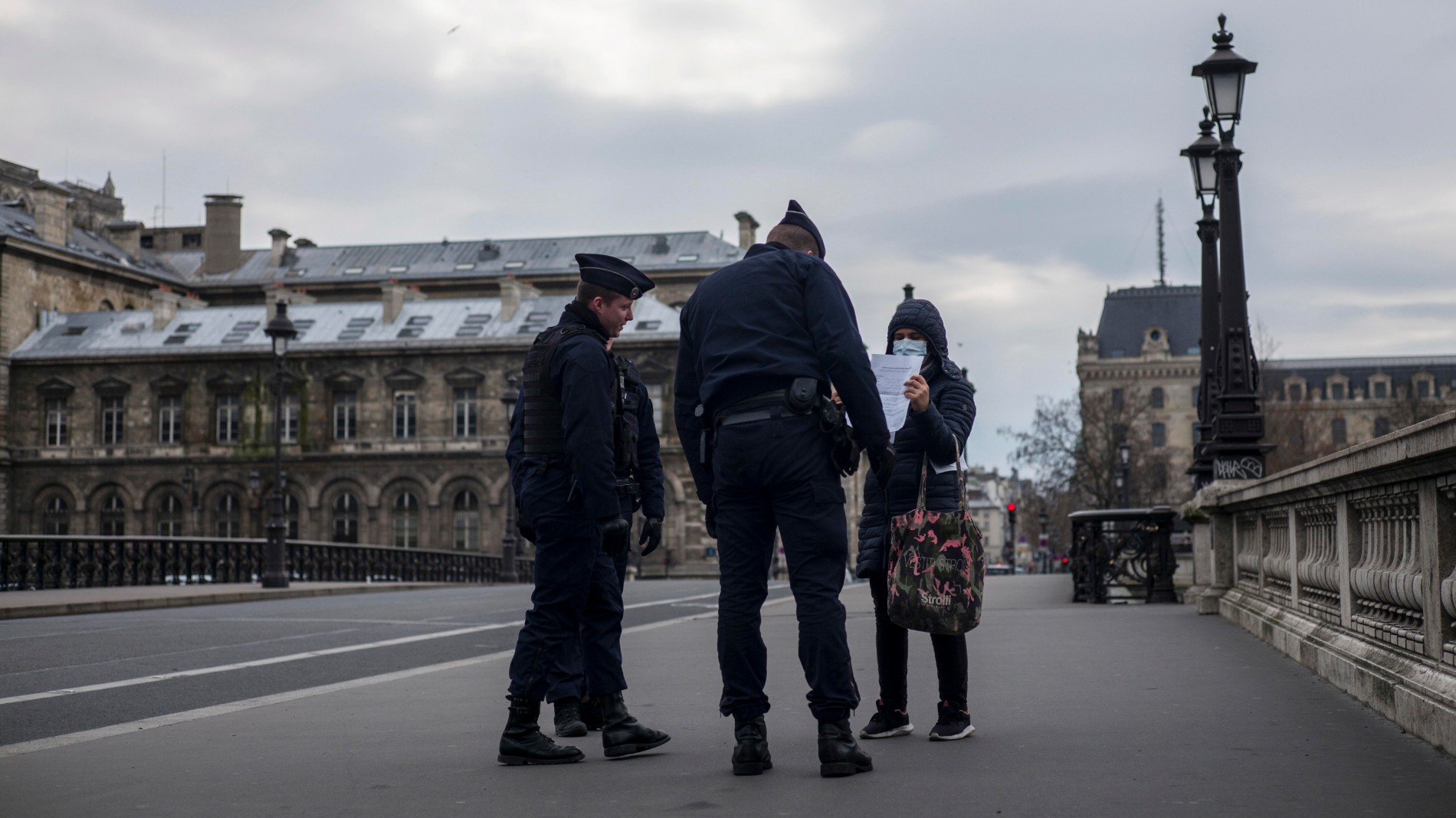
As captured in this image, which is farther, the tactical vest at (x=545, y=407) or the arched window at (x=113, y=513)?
the arched window at (x=113, y=513)

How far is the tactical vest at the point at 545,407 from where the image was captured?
5977 millimetres

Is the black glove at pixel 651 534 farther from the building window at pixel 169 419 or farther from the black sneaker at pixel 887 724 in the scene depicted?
the building window at pixel 169 419

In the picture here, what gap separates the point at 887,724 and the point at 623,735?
108 centimetres

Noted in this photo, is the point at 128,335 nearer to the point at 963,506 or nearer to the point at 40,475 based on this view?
the point at 40,475

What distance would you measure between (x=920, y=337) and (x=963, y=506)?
69cm

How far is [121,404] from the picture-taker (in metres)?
66.6

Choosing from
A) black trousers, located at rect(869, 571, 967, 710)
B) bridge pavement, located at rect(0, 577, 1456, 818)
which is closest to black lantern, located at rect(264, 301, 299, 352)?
bridge pavement, located at rect(0, 577, 1456, 818)

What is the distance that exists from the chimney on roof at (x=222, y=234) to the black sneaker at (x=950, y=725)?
267ft

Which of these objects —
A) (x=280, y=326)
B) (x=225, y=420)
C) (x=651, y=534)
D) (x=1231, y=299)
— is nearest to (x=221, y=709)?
(x=651, y=534)

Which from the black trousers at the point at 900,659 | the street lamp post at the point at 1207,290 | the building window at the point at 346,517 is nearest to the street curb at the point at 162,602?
the street lamp post at the point at 1207,290

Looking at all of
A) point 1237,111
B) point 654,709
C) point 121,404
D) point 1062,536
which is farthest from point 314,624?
point 1062,536

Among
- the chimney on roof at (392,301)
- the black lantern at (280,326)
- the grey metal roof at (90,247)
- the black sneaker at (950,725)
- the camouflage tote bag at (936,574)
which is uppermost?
the grey metal roof at (90,247)

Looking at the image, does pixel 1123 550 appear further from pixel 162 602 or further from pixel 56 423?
pixel 56 423

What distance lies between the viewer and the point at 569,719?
20.4ft
